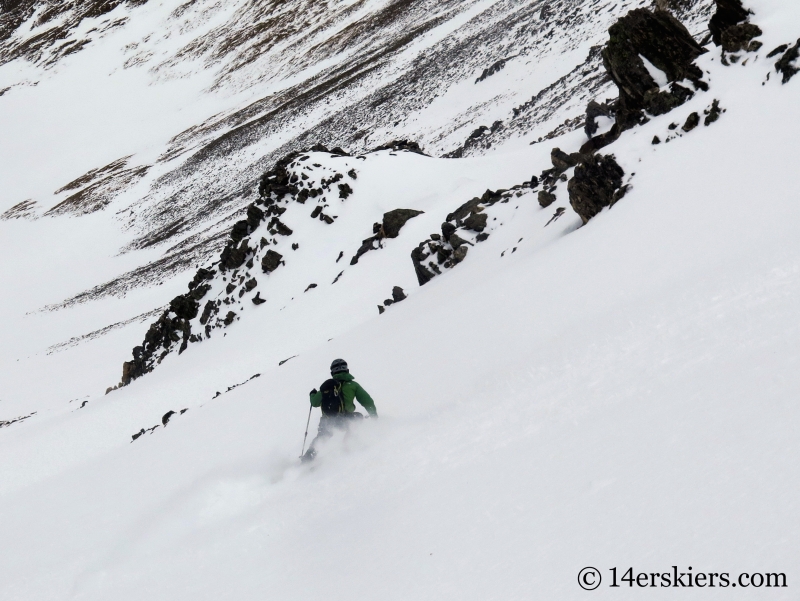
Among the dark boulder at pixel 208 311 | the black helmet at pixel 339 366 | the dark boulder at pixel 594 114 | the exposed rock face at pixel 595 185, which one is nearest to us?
the black helmet at pixel 339 366

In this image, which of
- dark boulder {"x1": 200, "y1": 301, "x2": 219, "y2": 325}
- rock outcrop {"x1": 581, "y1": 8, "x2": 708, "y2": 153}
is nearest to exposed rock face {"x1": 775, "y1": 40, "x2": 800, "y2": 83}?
rock outcrop {"x1": 581, "y1": 8, "x2": 708, "y2": 153}

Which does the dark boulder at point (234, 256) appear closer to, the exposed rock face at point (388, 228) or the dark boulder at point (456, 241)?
the exposed rock face at point (388, 228)

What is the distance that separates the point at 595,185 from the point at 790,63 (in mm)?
3365

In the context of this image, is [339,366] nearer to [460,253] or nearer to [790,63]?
[460,253]

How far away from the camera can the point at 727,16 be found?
12.1m

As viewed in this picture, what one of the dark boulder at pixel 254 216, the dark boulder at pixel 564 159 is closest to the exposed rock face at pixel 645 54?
the dark boulder at pixel 564 159

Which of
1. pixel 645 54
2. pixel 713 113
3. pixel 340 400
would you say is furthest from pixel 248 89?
pixel 340 400

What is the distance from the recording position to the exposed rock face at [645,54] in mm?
12688

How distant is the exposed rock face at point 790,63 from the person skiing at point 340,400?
820 centimetres

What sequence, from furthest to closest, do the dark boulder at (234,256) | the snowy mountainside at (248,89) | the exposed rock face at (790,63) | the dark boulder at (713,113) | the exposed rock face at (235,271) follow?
the snowy mountainside at (248,89) → the dark boulder at (234,256) → the exposed rock face at (235,271) → the dark boulder at (713,113) → the exposed rock face at (790,63)

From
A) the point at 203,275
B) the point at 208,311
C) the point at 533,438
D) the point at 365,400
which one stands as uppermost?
the point at 365,400

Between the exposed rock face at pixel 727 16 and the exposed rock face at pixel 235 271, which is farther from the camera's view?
the exposed rock face at pixel 235 271

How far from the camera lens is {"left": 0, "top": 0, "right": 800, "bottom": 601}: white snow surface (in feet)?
14.5

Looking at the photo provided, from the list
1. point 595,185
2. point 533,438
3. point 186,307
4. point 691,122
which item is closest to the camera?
point 533,438
